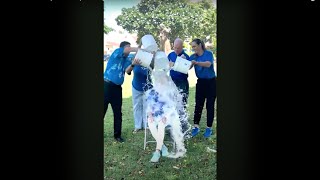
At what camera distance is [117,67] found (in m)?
4.09

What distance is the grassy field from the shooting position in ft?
13.1

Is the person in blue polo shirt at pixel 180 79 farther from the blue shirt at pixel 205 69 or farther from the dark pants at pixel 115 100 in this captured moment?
the dark pants at pixel 115 100

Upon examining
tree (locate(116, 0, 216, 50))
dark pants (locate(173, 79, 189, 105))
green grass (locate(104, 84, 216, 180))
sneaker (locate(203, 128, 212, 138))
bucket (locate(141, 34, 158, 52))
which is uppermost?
tree (locate(116, 0, 216, 50))

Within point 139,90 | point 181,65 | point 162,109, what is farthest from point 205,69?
point 139,90

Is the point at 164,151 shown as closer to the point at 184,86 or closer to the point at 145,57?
the point at 184,86

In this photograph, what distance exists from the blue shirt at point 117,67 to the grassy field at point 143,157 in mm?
77

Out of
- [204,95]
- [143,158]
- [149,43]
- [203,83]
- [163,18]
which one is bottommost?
[143,158]

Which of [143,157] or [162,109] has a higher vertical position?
[162,109]

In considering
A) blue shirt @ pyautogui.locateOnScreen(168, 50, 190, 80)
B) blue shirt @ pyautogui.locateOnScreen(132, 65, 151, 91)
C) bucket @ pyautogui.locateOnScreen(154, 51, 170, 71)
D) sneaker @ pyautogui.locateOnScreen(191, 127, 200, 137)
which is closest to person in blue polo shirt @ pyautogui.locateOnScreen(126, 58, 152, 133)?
blue shirt @ pyautogui.locateOnScreen(132, 65, 151, 91)

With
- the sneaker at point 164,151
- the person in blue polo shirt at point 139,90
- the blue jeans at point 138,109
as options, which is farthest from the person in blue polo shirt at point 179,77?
the sneaker at point 164,151

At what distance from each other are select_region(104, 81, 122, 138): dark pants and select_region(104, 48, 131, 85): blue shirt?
0.06 meters

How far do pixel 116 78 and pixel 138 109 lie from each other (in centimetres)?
37

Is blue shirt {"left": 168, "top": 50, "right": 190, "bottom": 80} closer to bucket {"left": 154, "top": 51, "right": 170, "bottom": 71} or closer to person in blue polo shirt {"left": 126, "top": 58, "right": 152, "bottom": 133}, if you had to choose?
bucket {"left": 154, "top": 51, "right": 170, "bottom": 71}
